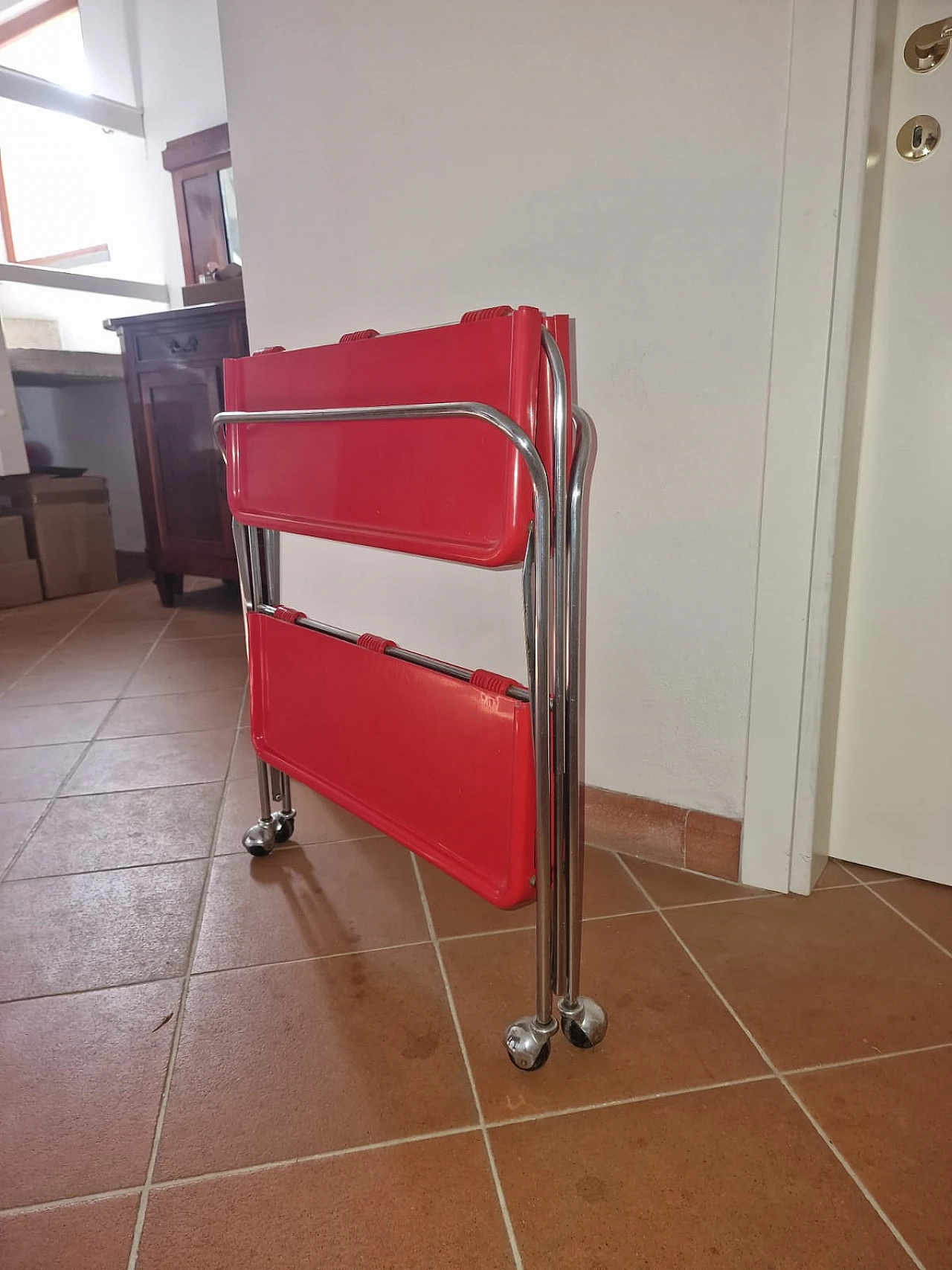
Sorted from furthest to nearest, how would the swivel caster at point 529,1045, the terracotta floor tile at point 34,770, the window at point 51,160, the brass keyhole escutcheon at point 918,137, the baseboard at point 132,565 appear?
the baseboard at point 132,565, the window at point 51,160, the terracotta floor tile at point 34,770, the brass keyhole escutcheon at point 918,137, the swivel caster at point 529,1045

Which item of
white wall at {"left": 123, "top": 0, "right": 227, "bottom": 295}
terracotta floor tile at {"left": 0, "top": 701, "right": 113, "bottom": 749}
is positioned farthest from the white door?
white wall at {"left": 123, "top": 0, "right": 227, "bottom": 295}

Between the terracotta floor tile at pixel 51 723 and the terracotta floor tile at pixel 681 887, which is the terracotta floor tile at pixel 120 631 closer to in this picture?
the terracotta floor tile at pixel 51 723

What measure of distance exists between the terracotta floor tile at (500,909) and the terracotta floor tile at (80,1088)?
1.33 feet

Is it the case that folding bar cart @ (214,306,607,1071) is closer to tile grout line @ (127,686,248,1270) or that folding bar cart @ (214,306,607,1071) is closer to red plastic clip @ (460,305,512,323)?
red plastic clip @ (460,305,512,323)

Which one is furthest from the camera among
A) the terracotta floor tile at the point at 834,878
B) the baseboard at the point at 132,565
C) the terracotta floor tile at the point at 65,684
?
the baseboard at the point at 132,565

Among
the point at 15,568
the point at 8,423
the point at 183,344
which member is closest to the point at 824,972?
the point at 183,344

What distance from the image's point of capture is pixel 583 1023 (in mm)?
999

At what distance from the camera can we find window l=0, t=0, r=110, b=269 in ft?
12.2

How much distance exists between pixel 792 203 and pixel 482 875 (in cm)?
97

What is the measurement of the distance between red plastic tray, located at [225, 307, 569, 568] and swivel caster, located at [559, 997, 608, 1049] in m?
0.56

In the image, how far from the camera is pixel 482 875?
99 cm

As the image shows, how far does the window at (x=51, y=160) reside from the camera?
372cm

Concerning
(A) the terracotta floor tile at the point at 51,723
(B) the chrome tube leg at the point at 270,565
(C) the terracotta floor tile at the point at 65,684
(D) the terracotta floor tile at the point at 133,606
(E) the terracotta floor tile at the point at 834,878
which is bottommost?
(E) the terracotta floor tile at the point at 834,878

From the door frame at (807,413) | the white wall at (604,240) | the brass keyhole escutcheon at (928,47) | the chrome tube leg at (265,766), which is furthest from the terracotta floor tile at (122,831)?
the brass keyhole escutcheon at (928,47)
